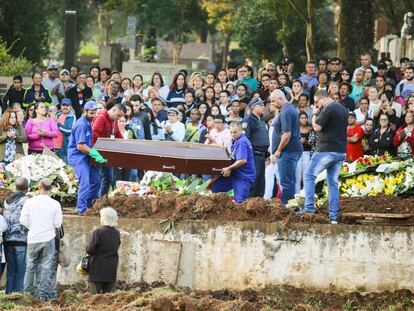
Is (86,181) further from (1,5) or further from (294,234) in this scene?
(1,5)

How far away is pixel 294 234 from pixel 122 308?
12.7 feet

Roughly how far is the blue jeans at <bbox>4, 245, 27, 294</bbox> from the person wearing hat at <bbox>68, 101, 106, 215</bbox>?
2.08m

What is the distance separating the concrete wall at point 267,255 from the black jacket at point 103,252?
223 centimetres

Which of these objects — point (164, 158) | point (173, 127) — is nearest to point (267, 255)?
point (164, 158)

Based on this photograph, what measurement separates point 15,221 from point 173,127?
7543 millimetres

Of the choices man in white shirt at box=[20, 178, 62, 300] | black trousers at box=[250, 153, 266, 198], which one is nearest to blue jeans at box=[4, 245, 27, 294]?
man in white shirt at box=[20, 178, 62, 300]

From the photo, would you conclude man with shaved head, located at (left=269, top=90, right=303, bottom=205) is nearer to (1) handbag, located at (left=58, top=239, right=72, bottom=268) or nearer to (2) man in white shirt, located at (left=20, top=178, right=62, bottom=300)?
(1) handbag, located at (left=58, top=239, right=72, bottom=268)

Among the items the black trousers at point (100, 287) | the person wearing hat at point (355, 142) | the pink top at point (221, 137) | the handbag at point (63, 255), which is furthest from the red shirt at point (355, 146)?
the black trousers at point (100, 287)

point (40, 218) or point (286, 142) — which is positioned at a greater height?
point (286, 142)

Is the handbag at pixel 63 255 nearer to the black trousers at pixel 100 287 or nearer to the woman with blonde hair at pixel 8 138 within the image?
the black trousers at pixel 100 287

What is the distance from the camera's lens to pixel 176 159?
20.3 meters

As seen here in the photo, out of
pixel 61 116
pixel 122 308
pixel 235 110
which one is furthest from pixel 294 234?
pixel 61 116

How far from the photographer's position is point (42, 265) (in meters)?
16.8

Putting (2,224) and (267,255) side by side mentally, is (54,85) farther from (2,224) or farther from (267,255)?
(267,255)
